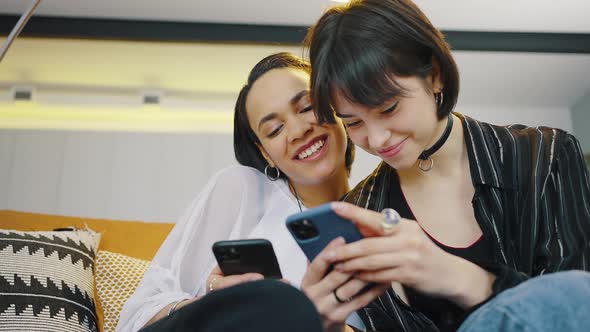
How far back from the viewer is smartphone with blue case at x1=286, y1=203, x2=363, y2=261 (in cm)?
93

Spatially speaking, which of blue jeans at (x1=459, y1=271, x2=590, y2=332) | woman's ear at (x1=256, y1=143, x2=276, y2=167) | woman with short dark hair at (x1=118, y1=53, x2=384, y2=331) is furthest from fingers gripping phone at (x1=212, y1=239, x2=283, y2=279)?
woman's ear at (x1=256, y1=143, x2=276, y2=167)

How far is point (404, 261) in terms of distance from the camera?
0.91 metres

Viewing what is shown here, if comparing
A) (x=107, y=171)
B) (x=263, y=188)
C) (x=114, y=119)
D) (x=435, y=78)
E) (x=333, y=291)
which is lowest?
(x=107, y=171)

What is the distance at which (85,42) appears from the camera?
131 inches

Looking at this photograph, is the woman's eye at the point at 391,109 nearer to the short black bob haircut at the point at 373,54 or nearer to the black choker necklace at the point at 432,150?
the short black bob haircut at the point at 373,54

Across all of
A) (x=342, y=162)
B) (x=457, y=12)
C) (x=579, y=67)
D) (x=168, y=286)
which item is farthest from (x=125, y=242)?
(x=579, y=67)

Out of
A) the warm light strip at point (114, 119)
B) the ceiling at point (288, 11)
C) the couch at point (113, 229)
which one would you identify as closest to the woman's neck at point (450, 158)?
the couch at point (113, 229)

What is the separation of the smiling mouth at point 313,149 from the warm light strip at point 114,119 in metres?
2.00

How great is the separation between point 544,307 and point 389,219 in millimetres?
251

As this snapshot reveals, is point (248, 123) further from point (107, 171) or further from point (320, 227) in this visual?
point (107, 171)

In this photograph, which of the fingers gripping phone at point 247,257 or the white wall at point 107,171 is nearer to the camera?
the fingers gripping phone at point 247,257

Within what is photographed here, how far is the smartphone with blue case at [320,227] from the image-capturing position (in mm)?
928

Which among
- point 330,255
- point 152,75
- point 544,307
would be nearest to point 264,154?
point 330,255

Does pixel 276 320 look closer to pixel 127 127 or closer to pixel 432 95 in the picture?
pixel 432 95
